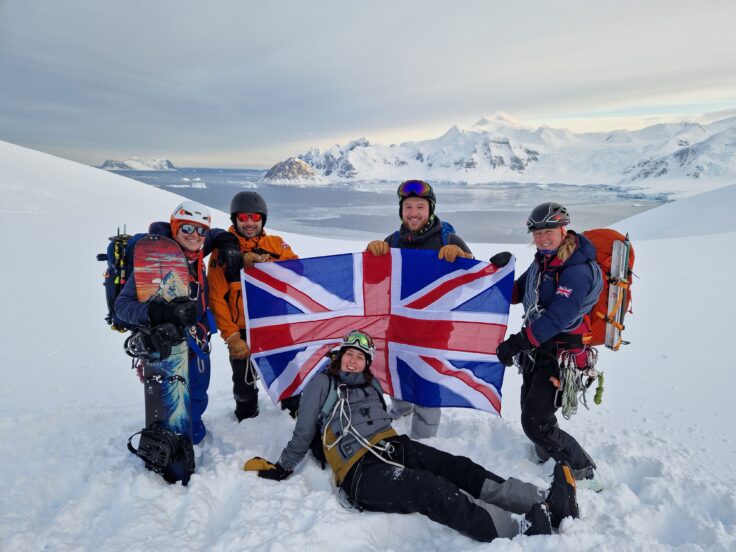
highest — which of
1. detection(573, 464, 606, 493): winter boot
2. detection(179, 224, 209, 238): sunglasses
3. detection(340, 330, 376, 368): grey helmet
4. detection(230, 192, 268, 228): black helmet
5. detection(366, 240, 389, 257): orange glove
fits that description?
detection(230, 192, 268, 228): black helmet

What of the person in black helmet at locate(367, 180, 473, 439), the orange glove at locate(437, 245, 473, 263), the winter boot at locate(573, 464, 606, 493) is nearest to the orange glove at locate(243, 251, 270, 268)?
the person in black helmet at locate(367, 180, 473, 439)

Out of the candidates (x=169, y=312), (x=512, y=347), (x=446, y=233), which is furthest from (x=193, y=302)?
(x=512, y=347)

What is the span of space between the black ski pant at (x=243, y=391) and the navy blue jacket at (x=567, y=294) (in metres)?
2.76

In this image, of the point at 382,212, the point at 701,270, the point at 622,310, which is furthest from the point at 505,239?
the point at 622,310

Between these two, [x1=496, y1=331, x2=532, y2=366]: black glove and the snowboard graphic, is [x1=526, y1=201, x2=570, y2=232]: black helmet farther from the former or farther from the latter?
the snowboard graphic

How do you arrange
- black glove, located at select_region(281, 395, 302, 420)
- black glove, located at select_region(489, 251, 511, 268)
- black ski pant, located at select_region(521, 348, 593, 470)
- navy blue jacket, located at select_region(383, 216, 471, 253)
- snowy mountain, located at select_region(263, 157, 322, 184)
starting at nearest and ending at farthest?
black ski pant, located at select_region(521, 348, 593, 470)
black glove, located at select_region(489, 251, 511, 268)
navy blue jacket, located at select_region(383, 216, 471, 253)
black glove, located at select_region(281, 395, 302, 420)
snowy mountain, located at select_region(263, 157, 322, 184)

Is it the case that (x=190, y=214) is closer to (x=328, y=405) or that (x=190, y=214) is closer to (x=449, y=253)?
(x=328, y=405)

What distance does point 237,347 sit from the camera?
4.03 metres

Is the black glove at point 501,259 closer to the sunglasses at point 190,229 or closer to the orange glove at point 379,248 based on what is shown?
the orange glove at point 379,248

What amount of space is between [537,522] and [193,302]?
2890 millimetres

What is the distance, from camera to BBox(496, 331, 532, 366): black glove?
3406 mm

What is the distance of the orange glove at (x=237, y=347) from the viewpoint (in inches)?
158

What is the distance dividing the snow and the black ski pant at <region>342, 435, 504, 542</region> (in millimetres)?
144

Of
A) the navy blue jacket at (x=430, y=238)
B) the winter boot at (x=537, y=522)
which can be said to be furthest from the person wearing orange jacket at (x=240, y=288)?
the winter boot at (x=537, y=522)
